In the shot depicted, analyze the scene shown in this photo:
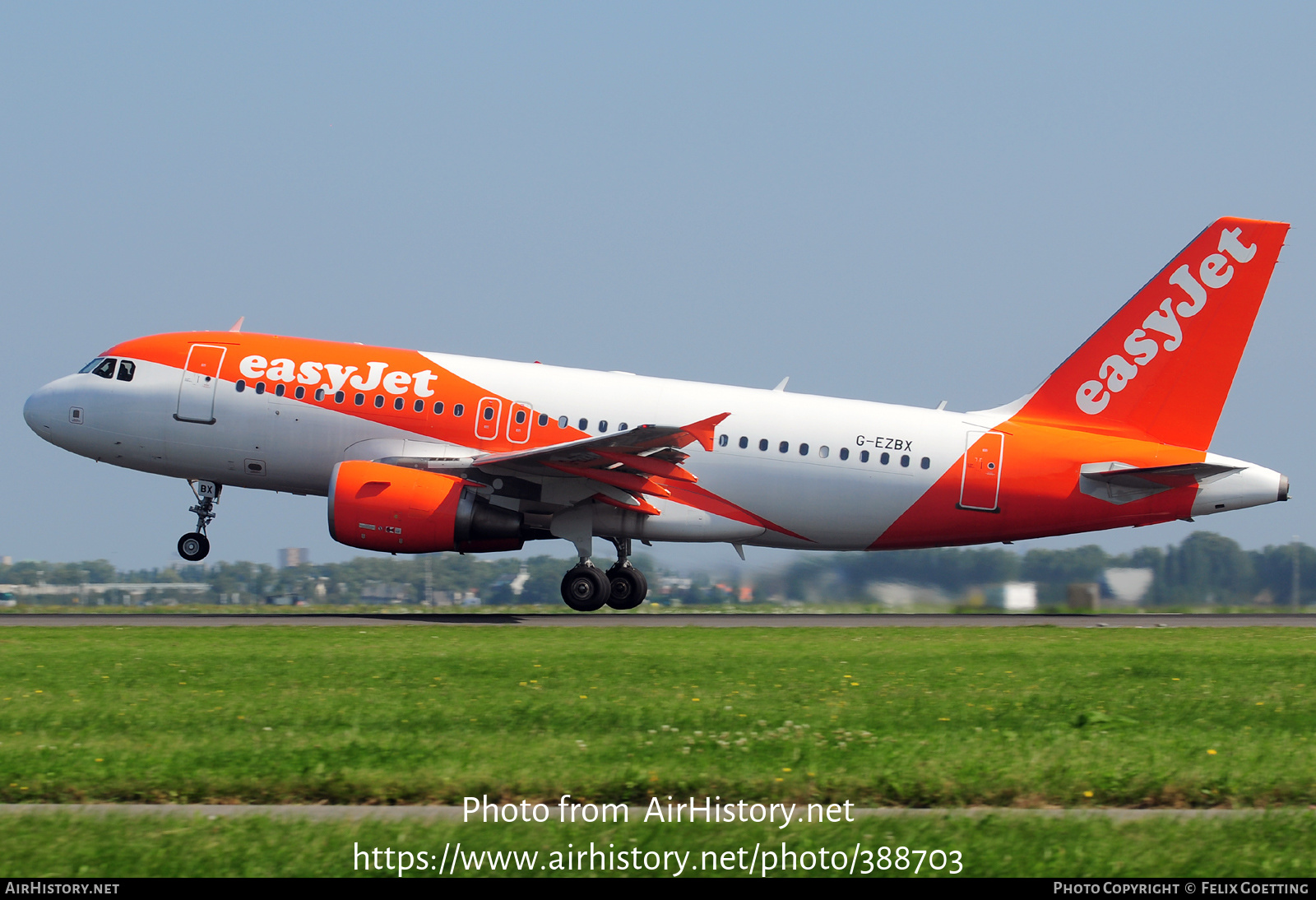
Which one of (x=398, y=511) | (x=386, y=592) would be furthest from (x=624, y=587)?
(x=386, y=592)

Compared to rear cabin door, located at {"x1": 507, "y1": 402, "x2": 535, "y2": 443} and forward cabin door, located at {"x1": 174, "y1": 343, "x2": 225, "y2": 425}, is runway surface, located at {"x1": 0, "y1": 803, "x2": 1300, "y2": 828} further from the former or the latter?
forward cabin door, located at {"x1": 174, "y1": 343, "x2": 225, "y2": 425}

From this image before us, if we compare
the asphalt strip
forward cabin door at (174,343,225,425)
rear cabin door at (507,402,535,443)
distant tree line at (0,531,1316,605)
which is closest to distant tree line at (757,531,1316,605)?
distant tree line at (0,531,1316,605)

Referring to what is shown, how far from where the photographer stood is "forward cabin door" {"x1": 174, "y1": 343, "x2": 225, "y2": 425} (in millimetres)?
26672

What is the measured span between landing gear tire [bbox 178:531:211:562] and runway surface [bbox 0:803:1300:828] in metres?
19.2

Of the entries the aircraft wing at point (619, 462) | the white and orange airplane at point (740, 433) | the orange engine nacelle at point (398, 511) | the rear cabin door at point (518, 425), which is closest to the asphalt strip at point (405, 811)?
the aircraft wing at point (619, 462)


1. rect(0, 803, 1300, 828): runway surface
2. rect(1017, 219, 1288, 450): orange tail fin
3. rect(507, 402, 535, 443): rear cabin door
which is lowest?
rect(0, 803, 1300, 828): runway surface

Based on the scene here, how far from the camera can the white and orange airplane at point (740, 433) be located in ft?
86.6

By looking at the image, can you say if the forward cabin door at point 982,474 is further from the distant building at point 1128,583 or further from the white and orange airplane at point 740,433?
the distant building at point 1128,583

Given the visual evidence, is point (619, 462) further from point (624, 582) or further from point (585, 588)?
point (624, 582)

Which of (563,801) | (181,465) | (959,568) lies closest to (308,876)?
(563,801)

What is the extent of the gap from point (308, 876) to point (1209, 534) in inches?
1138

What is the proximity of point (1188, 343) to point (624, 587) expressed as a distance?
12.9m

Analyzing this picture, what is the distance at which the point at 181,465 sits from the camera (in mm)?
27156
